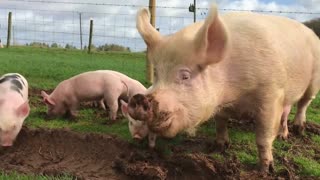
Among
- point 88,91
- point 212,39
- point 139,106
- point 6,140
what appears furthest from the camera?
point 88,91

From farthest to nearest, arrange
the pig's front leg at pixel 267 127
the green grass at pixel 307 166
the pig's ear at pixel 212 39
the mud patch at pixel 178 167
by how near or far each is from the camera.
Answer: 1. the green grass at pixel 307 166
2. the pig's front leg at pixel 267 127
3. the mud patch at pixel 178 167
4. the pig's ear at pixel 212 39

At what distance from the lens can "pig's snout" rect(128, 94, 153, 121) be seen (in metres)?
3.56

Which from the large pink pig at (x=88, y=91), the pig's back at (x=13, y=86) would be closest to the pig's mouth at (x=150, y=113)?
the pig's back at (x=13, y=86)

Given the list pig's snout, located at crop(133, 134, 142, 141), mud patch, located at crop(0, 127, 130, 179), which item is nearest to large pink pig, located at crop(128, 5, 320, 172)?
pig's snout, located at crop(133, 134, 142, 141)

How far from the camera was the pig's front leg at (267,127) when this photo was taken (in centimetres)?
486

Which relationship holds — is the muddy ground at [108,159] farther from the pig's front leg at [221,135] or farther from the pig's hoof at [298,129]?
the pig's hoof at [298,129]

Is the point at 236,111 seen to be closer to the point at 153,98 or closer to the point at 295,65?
the point at 295,65

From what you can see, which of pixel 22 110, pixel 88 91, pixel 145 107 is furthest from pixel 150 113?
pixel 88 91

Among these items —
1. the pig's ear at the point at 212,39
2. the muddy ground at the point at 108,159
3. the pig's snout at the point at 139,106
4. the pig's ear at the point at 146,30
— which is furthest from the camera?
the muddy ground at the point at 108,159

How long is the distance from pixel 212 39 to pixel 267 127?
133 centimetres

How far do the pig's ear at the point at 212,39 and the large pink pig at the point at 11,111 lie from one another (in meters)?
2.64

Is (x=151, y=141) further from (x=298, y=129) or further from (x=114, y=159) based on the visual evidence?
(x=298, y=129)

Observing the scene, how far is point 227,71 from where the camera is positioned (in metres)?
4.55

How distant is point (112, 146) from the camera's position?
5488 millimetres
